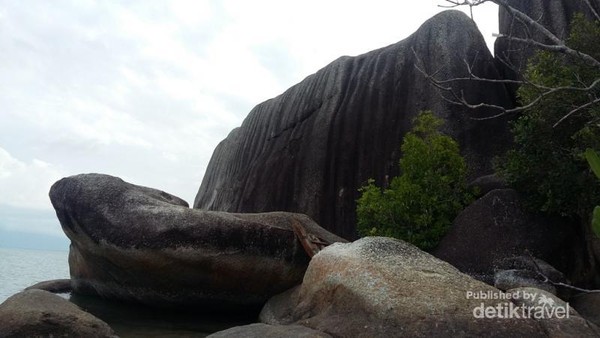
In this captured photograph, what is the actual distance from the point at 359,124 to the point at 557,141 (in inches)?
304

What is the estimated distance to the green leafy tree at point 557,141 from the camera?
9.38 m

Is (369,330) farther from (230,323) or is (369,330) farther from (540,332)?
(230,323)

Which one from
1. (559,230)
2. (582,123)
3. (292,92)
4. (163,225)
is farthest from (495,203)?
(292,92)

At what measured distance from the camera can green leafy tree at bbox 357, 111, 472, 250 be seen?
1080cm

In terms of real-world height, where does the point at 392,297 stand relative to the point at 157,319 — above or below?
above

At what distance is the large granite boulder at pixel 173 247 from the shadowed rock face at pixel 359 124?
20.0ft

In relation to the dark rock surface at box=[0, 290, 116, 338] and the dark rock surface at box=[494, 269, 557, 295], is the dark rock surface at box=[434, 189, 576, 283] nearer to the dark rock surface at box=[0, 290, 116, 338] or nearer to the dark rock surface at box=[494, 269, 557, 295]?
the dark rock surface at box=[494, 269, 557, 295]

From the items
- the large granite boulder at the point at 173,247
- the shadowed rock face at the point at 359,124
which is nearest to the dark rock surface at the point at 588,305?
the large granite boulder at the point at 173,247

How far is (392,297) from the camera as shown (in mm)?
5957

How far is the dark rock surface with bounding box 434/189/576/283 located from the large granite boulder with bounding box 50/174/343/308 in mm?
2709

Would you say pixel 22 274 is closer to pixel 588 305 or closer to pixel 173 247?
pixel 173 247

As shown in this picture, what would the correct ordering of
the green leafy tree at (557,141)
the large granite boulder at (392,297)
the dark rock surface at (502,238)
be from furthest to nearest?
the dark rock surface at (502,238) < the green leafy tree at (557,141) < the large granite boulder at (392,297)

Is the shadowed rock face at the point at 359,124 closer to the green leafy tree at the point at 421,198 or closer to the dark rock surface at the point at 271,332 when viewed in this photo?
the green leafy tree at the point at 421,198

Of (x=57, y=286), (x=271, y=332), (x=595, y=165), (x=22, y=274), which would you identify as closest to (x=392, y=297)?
(x=271, y=332)
